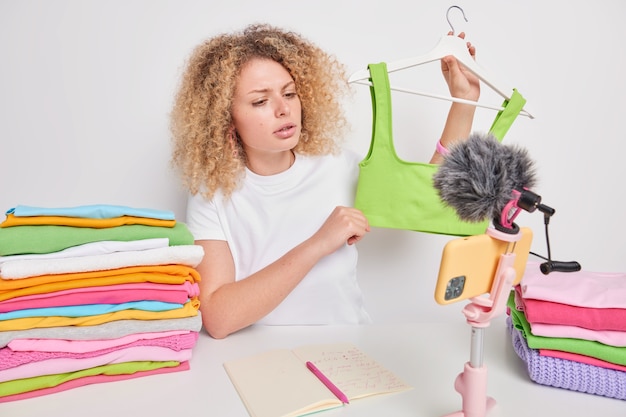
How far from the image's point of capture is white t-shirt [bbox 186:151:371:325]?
57.9 inches

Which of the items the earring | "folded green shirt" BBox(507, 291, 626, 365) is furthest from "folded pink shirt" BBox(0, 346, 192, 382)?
"folded green shirt" BBox(507, 291, 626, 365)

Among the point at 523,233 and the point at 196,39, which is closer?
the point at 523,233

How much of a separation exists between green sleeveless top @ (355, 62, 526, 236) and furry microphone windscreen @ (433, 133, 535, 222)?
491mm

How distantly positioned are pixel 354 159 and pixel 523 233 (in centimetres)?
79

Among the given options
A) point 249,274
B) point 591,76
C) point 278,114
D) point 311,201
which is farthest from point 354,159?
point 591,76

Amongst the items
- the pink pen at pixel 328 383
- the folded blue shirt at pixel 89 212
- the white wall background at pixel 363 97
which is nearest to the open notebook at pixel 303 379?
the pink pen at pixel 328 383

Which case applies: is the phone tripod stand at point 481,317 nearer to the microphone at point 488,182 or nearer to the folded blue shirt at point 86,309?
the microphone at point 488,182

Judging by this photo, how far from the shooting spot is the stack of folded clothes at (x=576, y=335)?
37.5 inches

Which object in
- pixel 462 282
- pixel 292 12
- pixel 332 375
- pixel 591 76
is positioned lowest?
pixel 332 375

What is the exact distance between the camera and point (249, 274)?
1.49 m

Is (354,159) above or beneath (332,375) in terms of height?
above

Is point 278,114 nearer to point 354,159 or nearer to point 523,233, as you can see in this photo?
point 354,159

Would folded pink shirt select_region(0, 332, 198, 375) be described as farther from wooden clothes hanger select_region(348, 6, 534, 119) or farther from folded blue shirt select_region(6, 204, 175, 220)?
wooden clothes hanger select_region(348, 6, 534, 119)

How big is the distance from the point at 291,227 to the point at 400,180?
34cm
